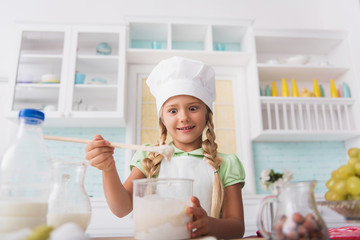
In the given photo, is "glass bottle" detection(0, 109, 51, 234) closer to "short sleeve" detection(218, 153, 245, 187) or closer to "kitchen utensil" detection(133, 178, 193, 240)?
"kitchen utensil" detection(133, 178, 193, 240)

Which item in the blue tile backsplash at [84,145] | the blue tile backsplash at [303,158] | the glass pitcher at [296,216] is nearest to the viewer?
the glass pitcher at [296,216]

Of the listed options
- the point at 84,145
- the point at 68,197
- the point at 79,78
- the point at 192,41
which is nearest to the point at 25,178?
the point at 68,197

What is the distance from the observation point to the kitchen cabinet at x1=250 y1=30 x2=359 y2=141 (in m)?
2.69

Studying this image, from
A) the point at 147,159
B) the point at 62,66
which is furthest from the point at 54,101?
the point at 147,159

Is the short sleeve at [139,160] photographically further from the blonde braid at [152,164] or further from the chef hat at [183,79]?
the chef hat at [183,79]

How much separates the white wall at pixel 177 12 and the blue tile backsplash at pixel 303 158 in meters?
0.89

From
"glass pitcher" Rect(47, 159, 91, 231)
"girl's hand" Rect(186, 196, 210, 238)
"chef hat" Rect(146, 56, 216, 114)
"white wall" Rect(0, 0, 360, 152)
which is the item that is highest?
"white wall" Rect(0, 0, 360, 152)

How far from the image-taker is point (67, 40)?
8.70 feet

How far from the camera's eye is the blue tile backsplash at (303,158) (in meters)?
2.84

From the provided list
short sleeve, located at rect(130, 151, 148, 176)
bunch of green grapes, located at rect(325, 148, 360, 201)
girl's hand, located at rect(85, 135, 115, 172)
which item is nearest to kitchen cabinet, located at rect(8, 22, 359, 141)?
short sleeve, located at rect(130, 151, 148, 176)

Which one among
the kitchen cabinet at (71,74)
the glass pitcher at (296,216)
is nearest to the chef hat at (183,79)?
the glass pitcher at (296,216)

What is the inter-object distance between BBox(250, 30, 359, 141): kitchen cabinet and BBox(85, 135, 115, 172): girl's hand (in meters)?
2.03

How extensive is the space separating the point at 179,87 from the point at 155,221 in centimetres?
65

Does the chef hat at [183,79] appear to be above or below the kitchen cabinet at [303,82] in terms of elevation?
below
